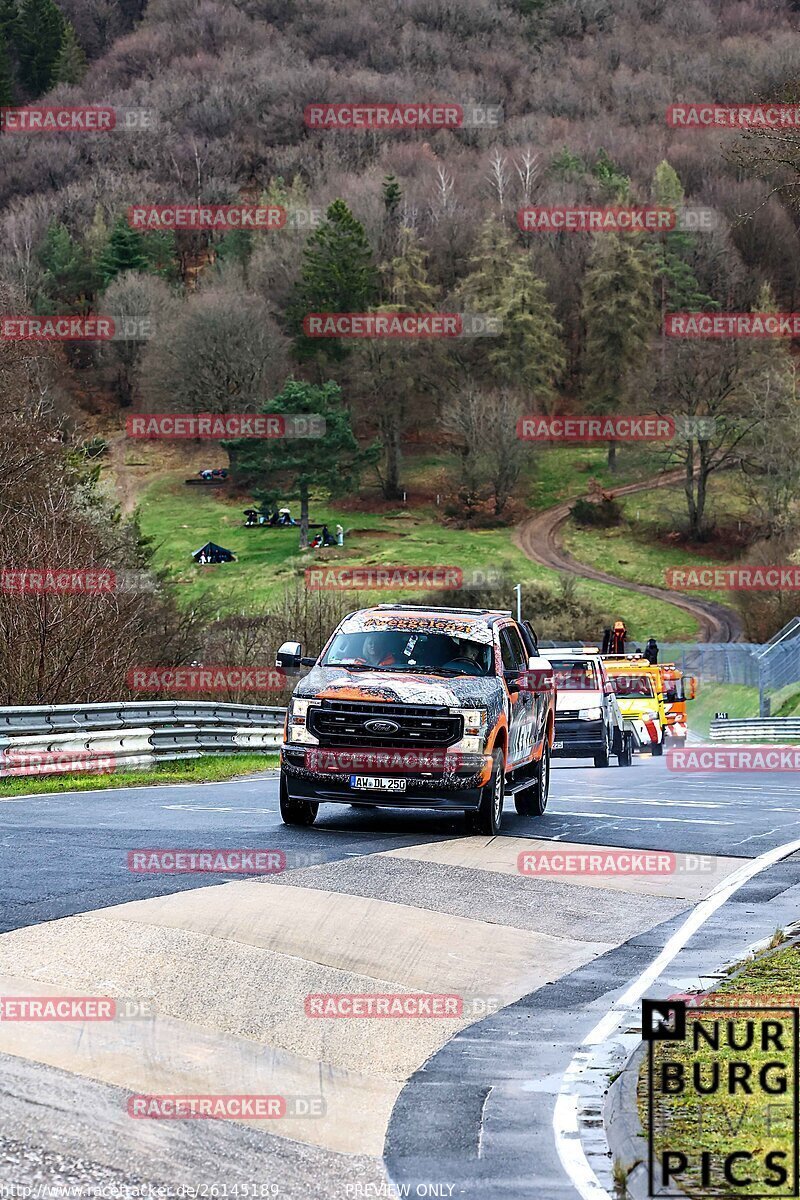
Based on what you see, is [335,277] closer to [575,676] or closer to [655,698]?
[655,698]

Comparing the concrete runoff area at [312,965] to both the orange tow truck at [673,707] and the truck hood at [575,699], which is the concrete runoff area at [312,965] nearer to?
the truck hood at [575,699]

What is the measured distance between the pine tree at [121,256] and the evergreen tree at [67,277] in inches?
69.3

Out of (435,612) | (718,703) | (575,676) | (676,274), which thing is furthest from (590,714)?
(676,274)

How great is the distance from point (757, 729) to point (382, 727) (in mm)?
29147

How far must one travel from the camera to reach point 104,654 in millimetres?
31016

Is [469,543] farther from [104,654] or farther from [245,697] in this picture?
[104,654]

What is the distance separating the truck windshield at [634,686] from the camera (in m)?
37.1

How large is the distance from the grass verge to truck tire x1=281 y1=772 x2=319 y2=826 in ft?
16.7

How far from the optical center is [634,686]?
37.6 meters

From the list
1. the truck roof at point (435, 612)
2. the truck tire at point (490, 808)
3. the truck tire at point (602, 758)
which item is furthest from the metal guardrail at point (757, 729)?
the truck tire at point (490, 808)

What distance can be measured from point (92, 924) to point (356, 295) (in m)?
112

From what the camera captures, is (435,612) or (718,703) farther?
(718,703)

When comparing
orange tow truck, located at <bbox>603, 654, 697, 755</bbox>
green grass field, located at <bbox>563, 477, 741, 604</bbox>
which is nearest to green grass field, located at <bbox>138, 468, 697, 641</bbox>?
green grass field, located at <bbox>563, 477, 741, 604</bbox>

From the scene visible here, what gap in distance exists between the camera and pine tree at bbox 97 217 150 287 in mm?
128750
